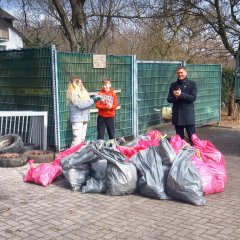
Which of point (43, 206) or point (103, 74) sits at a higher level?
point (103, 74)

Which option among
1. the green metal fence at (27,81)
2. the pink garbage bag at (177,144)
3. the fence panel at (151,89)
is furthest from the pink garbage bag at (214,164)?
the fence panel at (151,89)

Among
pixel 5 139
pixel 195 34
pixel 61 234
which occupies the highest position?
pixel 195 34

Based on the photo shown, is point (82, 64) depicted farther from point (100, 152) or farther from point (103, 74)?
point (100, 152)

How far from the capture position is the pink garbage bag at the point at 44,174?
605 centimetres

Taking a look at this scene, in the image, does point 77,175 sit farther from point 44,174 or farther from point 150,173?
point 150,173

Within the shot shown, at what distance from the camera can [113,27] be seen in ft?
62.8

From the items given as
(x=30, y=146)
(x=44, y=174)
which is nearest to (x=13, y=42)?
(x=30, y=146)

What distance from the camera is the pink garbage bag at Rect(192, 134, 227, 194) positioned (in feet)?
18.3

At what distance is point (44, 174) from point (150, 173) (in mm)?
1643

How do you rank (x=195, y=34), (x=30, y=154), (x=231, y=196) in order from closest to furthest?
(x=231, y=196)
(x=30, y=154)
(x=195, y=34)

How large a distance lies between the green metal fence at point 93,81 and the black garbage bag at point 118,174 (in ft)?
8.79

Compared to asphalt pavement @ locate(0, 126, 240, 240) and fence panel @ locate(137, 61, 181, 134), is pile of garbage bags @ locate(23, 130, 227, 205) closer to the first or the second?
asphalt pavement @ locate(0, 126, 240, 240)

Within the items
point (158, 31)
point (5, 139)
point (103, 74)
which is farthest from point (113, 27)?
point (5, 139)

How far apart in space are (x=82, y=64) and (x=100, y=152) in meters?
3.18
